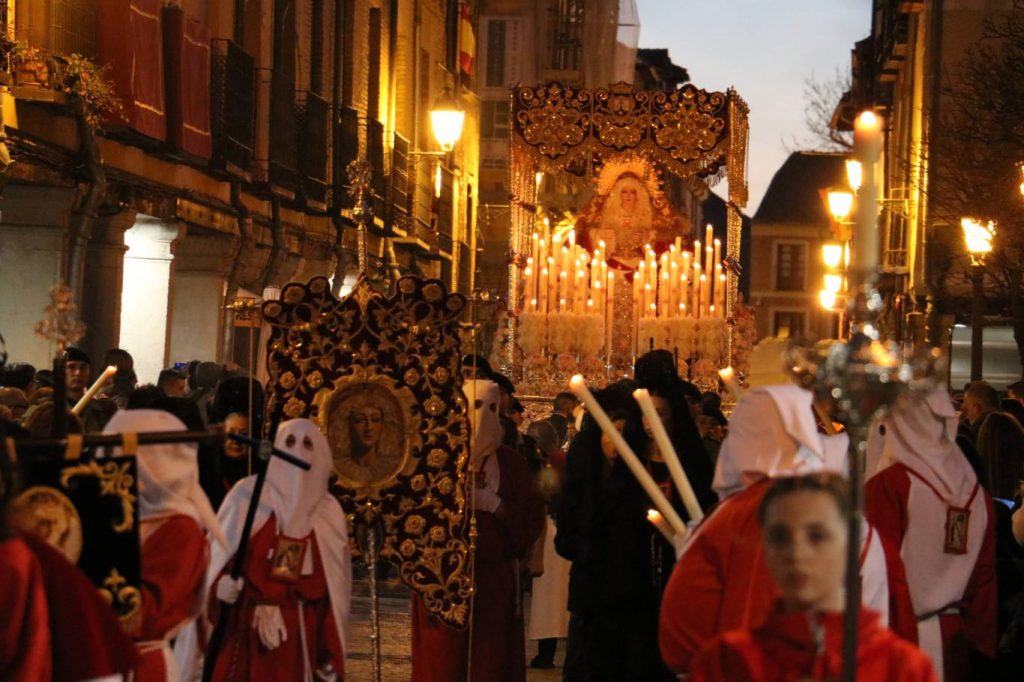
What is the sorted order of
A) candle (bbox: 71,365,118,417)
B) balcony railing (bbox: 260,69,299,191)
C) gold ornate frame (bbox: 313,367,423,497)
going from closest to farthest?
candle (bbox: 71,365,118,417)
gold ornate frame (bbox: 313,367,423,497)
balcony railing (bbox: 260,69,299,191)

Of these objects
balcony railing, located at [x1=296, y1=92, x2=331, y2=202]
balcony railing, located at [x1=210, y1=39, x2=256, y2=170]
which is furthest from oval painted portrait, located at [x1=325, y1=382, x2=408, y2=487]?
balcony railing, located at [x1=296, y1=92, x2=331, y2=202]

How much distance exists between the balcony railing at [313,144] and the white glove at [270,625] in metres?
17.8

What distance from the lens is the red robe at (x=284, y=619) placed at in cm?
836

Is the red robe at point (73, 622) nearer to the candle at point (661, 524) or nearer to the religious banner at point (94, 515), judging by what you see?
the religious banner at point (94, 515)

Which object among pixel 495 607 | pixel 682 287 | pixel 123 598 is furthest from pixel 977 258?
pixel 123 598

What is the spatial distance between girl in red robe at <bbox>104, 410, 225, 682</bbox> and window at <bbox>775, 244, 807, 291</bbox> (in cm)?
6843

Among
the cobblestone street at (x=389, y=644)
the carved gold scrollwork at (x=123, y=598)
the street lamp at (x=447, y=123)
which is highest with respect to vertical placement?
the street lamp at (x=447, y=123)

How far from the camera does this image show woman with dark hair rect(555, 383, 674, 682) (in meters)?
9.45

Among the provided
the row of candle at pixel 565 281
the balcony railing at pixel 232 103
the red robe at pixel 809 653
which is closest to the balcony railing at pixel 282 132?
the balcony railing at pixel 232 103

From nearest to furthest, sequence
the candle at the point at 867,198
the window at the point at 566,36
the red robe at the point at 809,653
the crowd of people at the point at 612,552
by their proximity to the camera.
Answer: the candle at the point at 867,198 → the red robe at the point at 809,653 → the crowd of people at the point at 612,552 → the window at the point at 566,36

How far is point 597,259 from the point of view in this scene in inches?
747

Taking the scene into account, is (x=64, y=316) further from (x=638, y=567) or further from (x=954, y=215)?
(x=954, y=215)

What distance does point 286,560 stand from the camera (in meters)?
8.33

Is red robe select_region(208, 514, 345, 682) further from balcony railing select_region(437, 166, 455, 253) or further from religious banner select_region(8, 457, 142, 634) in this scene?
balcony railing select_region(437, 166, 455, 253)
